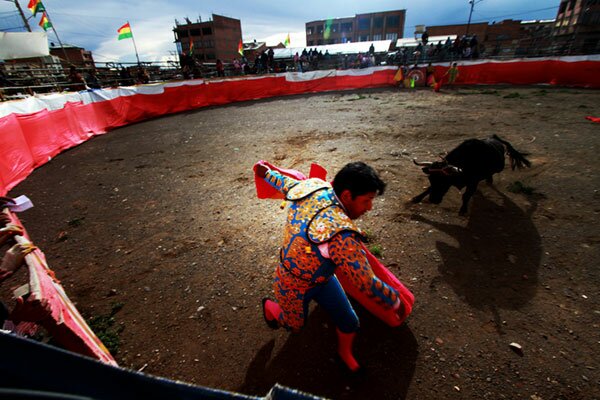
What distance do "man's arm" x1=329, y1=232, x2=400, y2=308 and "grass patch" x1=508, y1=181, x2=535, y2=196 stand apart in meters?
4.78

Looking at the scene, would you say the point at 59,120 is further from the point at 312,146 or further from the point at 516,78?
the point at 516,78

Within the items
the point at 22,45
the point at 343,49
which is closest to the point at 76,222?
the point at 22,45

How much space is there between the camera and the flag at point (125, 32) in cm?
1716

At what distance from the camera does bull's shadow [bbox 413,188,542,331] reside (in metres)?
3.03

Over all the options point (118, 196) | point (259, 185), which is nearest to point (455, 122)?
point (259, 185)

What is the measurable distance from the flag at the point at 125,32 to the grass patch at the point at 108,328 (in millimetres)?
20503

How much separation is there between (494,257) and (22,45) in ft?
66.8

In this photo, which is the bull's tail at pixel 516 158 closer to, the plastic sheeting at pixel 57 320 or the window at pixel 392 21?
the plastic sheeting at pixel 57 320

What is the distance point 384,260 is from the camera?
364 cm

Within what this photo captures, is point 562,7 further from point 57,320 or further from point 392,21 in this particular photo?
point 57,320

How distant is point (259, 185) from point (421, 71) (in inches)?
874

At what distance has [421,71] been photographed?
20.4 m

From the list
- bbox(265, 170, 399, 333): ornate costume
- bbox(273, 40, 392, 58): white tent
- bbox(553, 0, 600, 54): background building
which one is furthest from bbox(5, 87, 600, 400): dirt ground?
bbox(273, 40, 392, 58): white tent

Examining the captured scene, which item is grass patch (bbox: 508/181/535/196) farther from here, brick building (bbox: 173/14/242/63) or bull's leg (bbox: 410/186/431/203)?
brick building (bbox: 173/14/242/63)
